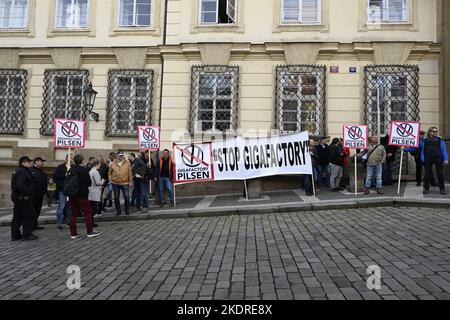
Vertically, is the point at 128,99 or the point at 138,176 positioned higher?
the point at 128,99

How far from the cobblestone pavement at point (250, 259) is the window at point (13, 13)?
1098 cm

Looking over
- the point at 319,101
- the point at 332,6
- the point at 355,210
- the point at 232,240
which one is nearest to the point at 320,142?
the point at 319,101

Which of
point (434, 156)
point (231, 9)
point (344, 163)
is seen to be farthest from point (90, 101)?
point (434, 156)

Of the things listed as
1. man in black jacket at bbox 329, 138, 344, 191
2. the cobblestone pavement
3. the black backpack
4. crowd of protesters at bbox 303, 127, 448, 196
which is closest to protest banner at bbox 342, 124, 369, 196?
crowd of protesters at bbox 303, 127, 448, 196

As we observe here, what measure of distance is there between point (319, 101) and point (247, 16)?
4309 mm

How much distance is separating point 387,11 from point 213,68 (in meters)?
6.89

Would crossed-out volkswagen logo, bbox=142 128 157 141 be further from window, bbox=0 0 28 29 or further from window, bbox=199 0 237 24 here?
window, bbox=0 0 28 29

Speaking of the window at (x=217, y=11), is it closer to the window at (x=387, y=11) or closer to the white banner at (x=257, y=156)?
the window at (x=387, y=11)

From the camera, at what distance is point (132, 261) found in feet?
18.9

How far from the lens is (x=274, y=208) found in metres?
9.82

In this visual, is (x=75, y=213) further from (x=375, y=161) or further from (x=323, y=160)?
(x=375, y=161)

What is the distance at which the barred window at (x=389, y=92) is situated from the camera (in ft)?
43.7

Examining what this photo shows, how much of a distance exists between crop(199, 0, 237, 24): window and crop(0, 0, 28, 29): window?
765 centimetres
